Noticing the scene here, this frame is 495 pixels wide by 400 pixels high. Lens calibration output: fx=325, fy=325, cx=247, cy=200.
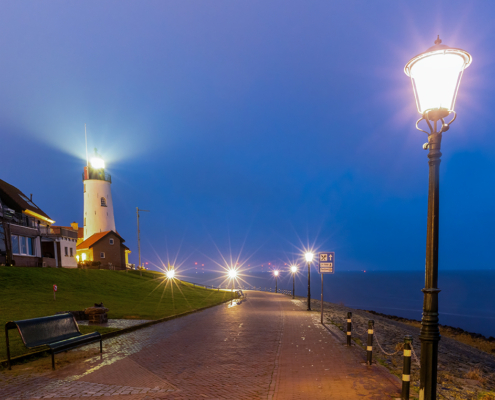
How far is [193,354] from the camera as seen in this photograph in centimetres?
888

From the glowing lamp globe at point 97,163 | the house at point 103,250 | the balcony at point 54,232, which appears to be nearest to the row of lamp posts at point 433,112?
the balcony at point 54,232

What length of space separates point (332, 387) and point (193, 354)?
4173mm

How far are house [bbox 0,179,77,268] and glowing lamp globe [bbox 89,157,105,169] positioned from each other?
40.6 feet

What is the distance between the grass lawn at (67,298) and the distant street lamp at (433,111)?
29.6 ft

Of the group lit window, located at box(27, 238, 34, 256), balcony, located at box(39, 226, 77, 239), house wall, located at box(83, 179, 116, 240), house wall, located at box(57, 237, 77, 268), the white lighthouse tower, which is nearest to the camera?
lit window, located at box(27, 238, 34, 256)

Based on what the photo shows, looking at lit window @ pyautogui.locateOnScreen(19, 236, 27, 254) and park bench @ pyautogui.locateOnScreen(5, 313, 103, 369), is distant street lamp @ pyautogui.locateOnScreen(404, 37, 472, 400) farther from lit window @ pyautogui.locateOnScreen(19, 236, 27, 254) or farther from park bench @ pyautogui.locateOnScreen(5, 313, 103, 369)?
lit window @ pyautogui.locateOnScreen(19, 236, 27, 254)

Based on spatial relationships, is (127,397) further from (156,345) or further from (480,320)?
(480,320)

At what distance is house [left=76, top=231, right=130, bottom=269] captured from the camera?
43656 millimetres

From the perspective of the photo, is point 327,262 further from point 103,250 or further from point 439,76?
point 103,250

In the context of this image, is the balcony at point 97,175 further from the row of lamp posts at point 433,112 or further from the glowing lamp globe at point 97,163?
the row of lamp posts at point 433,112

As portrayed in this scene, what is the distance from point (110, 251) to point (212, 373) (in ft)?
139

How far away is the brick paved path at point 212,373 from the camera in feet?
19.3

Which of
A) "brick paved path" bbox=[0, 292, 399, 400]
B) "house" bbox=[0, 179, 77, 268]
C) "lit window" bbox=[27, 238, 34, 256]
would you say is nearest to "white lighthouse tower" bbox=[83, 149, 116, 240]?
"house" bbox=[0, 179, 77, 268]

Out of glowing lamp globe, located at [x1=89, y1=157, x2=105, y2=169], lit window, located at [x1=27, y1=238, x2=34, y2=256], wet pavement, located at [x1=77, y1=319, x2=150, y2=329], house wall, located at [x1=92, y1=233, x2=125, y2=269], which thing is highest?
glowing lamp globe, located at [x1=89, y1=157, x2=105, y2=169]
